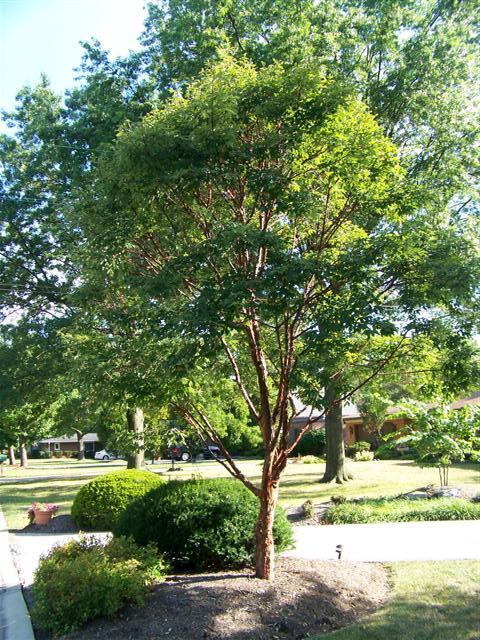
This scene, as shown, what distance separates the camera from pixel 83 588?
5.42m

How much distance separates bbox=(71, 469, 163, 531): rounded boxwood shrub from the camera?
11500mm

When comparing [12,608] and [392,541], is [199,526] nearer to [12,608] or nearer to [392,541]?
[12,608]

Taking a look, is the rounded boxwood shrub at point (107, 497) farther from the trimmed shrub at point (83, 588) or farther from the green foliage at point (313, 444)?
the green foliage at point (313, 444)

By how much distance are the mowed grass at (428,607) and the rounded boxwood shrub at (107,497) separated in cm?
576

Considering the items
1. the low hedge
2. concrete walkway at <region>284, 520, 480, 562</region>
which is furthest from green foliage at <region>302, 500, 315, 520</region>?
concrete walkway at <region>284, 520, 480, 562</region>

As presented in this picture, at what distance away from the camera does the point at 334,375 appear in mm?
6141

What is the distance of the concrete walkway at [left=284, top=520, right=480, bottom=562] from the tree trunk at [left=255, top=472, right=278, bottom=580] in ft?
6.89

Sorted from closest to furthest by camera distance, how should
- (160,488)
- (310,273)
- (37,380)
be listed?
(310,273) < (160,488) < (37,380)

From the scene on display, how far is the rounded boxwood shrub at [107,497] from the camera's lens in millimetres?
11500

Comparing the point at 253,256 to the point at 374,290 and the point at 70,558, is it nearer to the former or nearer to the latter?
the point at 374,290

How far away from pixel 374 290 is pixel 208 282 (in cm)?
149

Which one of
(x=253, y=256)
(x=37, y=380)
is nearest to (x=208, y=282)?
(x=253, y=256)

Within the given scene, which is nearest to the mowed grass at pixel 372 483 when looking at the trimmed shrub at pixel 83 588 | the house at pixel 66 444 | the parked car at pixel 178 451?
the parked car at pixel 178 451

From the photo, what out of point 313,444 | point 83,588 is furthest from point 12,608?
point 313,444
